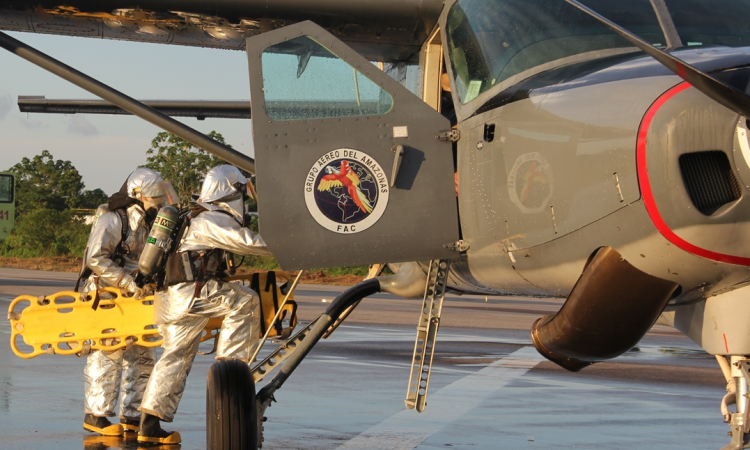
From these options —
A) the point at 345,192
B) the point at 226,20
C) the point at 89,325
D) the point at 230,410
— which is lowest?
the point at 230,410

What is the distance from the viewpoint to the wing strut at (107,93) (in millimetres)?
6430

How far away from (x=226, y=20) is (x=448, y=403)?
3.65 m

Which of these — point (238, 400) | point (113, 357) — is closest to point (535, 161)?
point (238, 400)

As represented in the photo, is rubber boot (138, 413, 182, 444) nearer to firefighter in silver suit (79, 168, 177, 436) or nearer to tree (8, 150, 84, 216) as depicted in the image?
firefighter in silver suit (79, 168, 177, 436)

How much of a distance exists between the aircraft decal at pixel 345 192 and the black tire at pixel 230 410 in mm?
1130

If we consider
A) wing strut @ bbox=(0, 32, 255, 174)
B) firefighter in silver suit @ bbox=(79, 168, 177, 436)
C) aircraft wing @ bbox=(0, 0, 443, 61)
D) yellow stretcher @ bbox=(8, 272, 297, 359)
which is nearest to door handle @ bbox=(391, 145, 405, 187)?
aircraft wing @ bbox=(0, 0, 443, 61)

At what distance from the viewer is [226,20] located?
256 inches

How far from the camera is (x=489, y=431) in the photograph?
6941 mm

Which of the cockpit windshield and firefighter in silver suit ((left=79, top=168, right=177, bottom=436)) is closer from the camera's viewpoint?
the cockpit windshield

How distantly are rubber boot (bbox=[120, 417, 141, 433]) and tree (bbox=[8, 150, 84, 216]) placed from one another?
5542cm

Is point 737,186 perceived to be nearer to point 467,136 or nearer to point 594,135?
point 594,135

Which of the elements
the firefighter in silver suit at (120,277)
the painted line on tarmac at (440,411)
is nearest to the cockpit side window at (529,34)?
the painted line on tarmac at (440,411)

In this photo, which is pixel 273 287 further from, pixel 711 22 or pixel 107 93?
pixel 711 22

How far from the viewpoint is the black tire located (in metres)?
5.39
